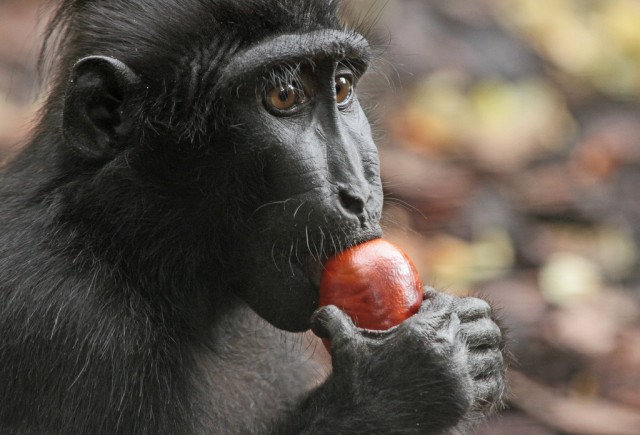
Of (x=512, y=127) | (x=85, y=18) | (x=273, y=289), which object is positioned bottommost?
(x=512, y=127)

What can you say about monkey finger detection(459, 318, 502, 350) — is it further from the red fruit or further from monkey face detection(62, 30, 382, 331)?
monkey face detection(62, 30, 382, 331)

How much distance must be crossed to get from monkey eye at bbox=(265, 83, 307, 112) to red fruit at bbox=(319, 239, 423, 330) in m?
0.72

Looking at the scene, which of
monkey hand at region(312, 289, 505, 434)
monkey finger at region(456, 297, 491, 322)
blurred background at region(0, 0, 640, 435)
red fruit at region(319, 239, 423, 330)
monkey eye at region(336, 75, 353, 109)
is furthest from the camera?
blurred background at region(0, 0, 640, 435)

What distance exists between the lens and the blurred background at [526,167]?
8070mm

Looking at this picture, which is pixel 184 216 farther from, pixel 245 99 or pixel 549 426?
pixel 549 426

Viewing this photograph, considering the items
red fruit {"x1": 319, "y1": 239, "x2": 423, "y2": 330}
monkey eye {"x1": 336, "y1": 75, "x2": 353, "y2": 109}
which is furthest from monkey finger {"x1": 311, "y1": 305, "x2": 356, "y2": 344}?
monkey eye {"x1": 336, "y1": 75, "x2": 353, "y2": 109}

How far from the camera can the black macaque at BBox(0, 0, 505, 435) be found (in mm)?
4980

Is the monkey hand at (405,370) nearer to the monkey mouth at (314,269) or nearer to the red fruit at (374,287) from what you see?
the red fruit at (374,287)

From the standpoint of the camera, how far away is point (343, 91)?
18.2ft

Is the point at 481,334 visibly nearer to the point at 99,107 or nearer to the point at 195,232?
the point at 195,232

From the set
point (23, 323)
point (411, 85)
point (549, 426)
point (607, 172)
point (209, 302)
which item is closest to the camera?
point (23, 323)

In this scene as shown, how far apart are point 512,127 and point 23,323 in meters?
6.53

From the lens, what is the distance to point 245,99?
521cm

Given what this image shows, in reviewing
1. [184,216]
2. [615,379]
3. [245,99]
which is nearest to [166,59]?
[245,99]
